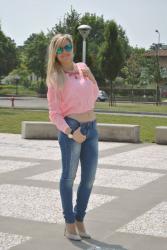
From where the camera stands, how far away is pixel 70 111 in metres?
5.37

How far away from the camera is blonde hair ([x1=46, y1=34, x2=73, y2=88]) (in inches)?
208

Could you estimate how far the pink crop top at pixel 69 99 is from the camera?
5.31 meters

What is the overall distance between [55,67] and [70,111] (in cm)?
42

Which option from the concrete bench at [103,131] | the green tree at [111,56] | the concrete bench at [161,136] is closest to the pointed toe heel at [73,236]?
the concrete bench at [161,136]

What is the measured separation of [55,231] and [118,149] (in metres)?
8.22

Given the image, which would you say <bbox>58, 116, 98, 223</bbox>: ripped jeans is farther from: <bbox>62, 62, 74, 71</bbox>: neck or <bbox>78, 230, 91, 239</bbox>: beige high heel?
<bbox>62, 62, 74, 71</bbox>: neck

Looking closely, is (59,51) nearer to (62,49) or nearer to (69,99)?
(62,49)

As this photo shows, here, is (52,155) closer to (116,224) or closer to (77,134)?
(116,224)

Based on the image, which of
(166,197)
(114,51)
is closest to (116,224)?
(166,197)

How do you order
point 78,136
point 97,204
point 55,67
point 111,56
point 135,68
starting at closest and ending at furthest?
point 78,136 → point 55,67 → point 97,204 → point 111,56 → point 135,68

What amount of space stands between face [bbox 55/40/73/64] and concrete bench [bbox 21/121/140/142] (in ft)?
34.2

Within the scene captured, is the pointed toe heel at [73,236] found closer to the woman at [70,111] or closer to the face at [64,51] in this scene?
the woman at [70,111]

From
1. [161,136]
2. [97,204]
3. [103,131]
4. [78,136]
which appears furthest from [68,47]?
[103,131]

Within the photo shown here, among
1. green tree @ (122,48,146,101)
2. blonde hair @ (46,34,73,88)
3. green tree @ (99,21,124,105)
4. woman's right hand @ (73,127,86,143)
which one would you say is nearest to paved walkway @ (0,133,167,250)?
woman's right hand @ (73,127,86,143)
